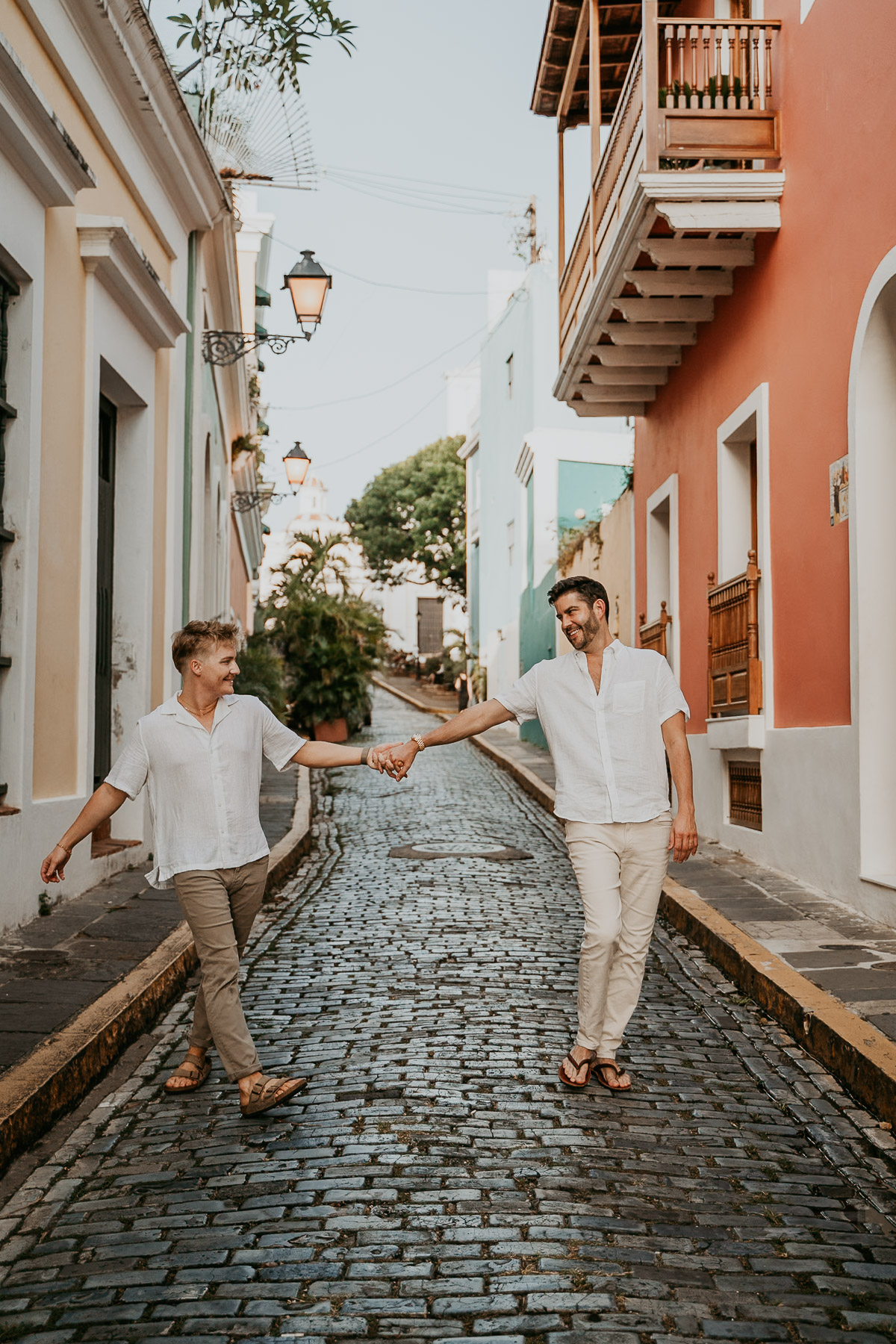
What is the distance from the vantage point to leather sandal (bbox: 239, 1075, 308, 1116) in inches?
177

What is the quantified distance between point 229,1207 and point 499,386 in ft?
94.5

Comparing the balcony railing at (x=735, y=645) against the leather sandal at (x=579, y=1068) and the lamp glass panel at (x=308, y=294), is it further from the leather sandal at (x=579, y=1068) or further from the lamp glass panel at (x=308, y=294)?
the leather sandal at (x=579, y=1068)

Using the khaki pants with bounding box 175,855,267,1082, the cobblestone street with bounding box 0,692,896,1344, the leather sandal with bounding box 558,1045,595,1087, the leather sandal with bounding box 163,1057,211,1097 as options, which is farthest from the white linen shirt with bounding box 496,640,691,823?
the leather sandal with bounding box 163,1057,211,1097

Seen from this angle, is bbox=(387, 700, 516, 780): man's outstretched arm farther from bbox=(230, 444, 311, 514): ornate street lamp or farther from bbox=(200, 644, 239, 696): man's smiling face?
bbox=(230, 444, 311, 514): ornate street lamp

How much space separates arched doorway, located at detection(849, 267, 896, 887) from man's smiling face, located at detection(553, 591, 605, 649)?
300 cm

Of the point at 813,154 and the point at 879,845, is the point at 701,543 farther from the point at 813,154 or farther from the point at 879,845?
the point at 879,845

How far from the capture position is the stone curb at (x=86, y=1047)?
4.32 meters

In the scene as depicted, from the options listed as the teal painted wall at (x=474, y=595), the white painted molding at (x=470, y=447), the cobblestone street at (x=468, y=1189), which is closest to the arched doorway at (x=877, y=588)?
the cobblestone street at (x=468, y=1189)

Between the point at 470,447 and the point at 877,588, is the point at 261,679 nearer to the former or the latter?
the point at 877,588

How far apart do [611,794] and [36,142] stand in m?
4.75

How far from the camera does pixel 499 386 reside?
31297mm

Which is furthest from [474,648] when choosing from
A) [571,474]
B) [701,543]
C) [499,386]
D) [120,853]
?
[120,853]

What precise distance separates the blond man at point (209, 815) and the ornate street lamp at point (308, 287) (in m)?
8.23

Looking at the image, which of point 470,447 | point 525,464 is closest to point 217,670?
point 525,464
